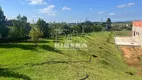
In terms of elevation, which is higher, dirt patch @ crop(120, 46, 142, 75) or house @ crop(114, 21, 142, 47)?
house @ crop(114, 21, 142, 47)

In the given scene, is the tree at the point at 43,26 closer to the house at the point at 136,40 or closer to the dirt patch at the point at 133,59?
the house at the point at 136,40

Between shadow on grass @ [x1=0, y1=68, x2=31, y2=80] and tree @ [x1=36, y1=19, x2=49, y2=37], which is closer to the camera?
shadow on grass @ [x1=0, y1=68, x2=31, y2=80]

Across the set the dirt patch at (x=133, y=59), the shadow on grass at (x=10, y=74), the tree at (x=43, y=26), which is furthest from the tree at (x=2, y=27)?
the dirt patch at (x=133, y=59)

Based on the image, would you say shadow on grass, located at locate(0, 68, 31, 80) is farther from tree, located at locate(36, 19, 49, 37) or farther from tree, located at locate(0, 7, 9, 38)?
tree, located at locate(36, 19, 49, 37)

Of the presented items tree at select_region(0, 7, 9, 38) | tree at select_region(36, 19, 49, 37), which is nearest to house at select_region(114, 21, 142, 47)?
tree at select_region(36, 19, 49, 37)

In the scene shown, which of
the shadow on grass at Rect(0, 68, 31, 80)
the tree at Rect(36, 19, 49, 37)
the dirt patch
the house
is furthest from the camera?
the house

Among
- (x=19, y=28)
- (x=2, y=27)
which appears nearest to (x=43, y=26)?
(x=19, y=28)

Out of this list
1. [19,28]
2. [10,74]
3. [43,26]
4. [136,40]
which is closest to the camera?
[10,74]

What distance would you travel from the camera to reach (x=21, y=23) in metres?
32.2

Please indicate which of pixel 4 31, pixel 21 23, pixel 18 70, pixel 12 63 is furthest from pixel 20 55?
pixel 21 23

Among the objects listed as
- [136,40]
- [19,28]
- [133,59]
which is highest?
[19,28]

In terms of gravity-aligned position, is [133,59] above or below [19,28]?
below

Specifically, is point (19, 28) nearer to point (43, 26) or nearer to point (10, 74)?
point (43, 26)

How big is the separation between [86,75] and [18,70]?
4.40 metres
